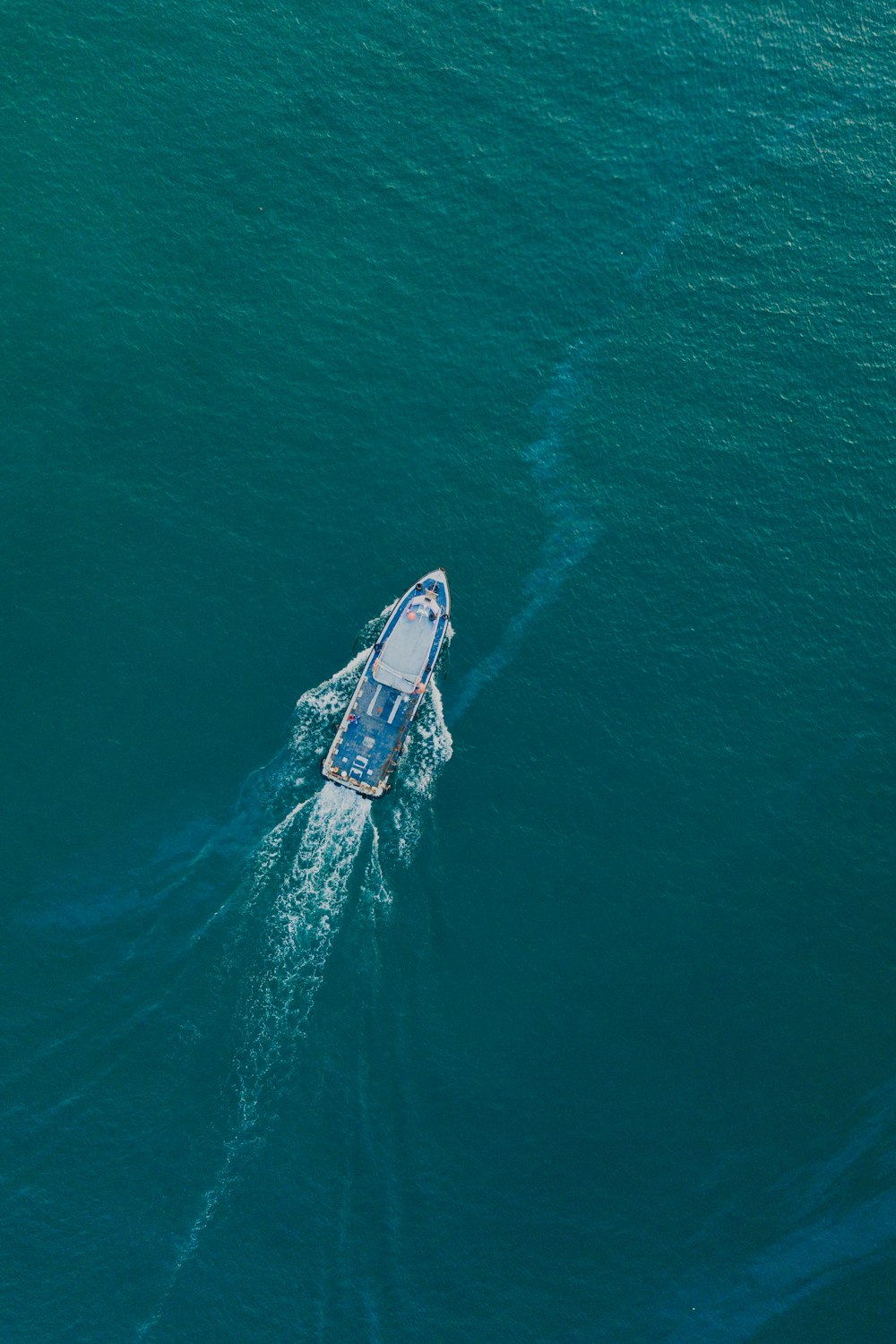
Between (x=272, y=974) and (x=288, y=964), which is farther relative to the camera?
(x=288, y=964)

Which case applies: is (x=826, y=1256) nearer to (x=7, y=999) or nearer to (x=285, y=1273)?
(x=285, y=1273)

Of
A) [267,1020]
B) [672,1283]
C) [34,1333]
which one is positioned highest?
[267,1020]

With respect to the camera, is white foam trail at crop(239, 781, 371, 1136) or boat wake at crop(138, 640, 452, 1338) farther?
white foam trail at crop(239, 781, 371, 1136)

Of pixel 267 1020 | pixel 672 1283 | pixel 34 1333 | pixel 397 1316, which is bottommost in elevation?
pixel 34 1333

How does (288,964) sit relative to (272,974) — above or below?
above

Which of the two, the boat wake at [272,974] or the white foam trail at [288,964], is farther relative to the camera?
the white foam trail at [288,964]

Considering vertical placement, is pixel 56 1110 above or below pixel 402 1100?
below

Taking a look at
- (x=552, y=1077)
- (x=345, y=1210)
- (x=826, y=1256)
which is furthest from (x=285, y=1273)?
(x=826, y=1256)

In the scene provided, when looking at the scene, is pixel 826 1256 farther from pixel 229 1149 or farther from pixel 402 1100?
pixel 229 1149

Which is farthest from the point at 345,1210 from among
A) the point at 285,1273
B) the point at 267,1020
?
the point at 267,1020
